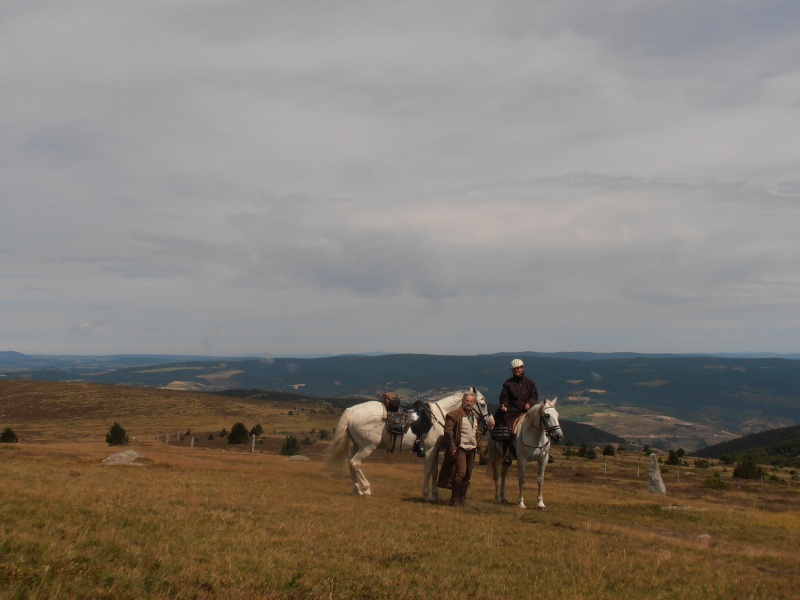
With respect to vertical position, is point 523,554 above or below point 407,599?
below

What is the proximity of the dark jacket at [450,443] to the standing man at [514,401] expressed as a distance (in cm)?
210

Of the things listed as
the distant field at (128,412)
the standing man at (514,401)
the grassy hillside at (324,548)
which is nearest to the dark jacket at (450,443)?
the grassy hillside at (324,548)

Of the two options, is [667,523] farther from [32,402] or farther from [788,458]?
[32,402]

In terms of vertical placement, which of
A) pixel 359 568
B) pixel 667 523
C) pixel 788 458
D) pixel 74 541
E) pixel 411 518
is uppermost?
pixel 74 541

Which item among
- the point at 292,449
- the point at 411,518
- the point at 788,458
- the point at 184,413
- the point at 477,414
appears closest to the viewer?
the point at 411,518

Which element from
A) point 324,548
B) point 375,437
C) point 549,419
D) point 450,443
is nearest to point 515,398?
point 549,419

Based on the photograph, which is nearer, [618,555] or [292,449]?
[618,555]

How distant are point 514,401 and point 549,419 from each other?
82.2 inches

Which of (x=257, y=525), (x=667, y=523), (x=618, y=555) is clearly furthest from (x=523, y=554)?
(x=667, y=523)

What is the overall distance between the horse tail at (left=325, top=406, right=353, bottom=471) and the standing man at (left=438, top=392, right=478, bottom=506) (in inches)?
145

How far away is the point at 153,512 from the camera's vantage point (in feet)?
36.6

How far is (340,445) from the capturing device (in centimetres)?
1942

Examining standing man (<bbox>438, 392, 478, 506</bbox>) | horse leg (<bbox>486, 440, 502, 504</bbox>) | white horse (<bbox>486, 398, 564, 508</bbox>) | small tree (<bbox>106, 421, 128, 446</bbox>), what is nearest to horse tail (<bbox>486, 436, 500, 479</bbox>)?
horse leg (<bbox>486, 440, 502, 504</bbox>)

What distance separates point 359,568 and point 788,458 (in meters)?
133
